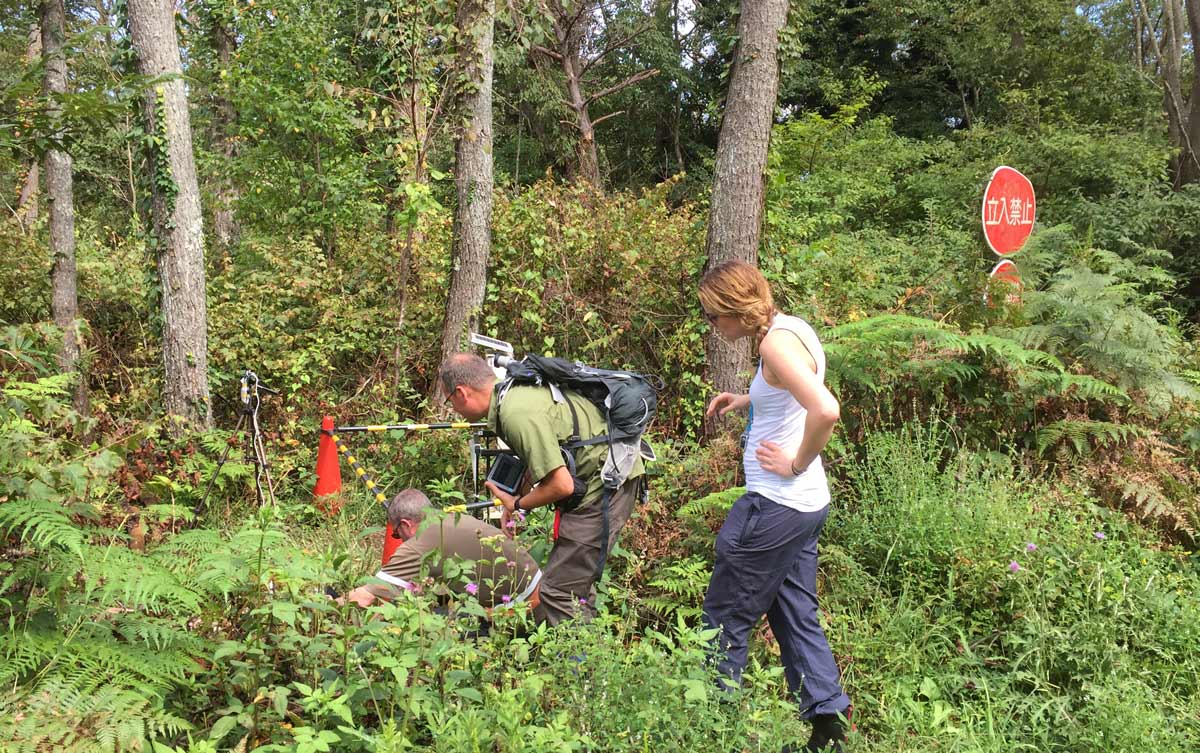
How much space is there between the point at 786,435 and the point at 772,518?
0.33 meters

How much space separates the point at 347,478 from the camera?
6.25 m

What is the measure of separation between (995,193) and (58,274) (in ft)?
Result: 27.6

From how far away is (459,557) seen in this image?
311 cm

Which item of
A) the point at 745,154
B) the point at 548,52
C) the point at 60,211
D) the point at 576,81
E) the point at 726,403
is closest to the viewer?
the point at 726,403

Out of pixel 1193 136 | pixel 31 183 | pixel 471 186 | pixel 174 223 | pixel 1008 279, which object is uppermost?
pixel 1193 136

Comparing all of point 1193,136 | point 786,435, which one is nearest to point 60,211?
point 786,435

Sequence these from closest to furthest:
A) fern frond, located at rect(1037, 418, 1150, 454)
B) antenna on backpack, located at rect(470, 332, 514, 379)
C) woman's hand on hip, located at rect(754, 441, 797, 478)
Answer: woman's hand on hip, located at rect(754, 441, 797, 478) → antenna on backpack, located at rect(470, 332, 514, 379) → fern frond, located at rect(1037, 418, 1150, 454)

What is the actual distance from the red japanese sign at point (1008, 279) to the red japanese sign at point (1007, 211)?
14 cm

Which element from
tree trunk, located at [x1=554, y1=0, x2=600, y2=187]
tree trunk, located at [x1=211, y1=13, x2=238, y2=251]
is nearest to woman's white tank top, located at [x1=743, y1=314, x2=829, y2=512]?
tree trunk, located at [x1=211, y1=13, x2=238, y2=251]

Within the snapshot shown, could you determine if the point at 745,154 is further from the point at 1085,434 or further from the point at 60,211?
the point at 60,211

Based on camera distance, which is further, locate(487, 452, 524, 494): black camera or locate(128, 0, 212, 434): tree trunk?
locate(128, 0, 212, 434): tree trunk

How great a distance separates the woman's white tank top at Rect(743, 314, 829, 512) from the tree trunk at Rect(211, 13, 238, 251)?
7.71 m

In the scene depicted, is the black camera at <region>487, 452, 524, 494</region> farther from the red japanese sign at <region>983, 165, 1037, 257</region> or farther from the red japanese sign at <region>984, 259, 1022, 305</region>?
the red japanese sign at <region>983, 165, 1037, 257</region>

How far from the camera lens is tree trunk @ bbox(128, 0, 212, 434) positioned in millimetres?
5930
